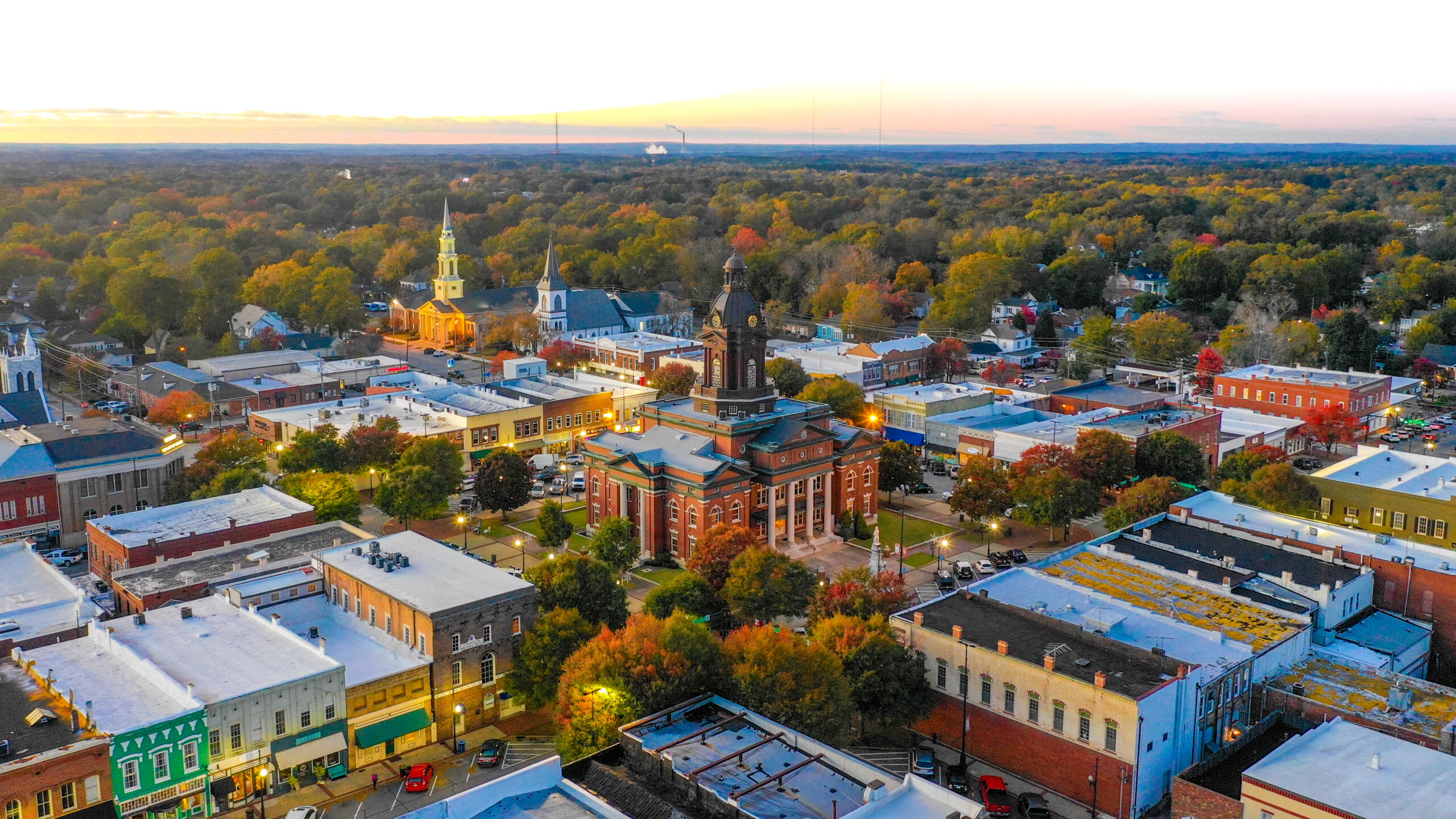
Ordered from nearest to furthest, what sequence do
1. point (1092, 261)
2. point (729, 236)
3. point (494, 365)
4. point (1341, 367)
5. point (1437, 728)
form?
point (1437, 728) → point (1341, 367) → point (494, 365) → point (1092, 261) → point (729, 236)

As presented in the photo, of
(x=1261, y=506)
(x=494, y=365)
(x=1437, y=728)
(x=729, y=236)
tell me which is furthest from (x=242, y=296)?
(x=1437, y=728)

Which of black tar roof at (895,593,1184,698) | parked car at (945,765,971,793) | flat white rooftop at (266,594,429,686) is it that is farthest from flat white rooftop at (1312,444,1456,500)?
flat white rooftop at (266,594,429,686)

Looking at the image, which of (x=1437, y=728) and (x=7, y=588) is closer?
(x=1437, y=728)

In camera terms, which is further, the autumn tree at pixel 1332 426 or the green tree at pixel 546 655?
the autumn tree at pixel 1332 426

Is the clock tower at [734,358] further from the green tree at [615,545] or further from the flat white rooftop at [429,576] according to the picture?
the flat white rooftop at [429,576]

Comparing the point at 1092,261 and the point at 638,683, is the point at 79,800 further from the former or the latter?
the point at 1092,261

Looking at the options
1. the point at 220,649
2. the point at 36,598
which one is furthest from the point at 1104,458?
the point at 36,598

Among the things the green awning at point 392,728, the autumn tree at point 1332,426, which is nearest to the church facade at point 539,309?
the autumn tree at point 1332,426
